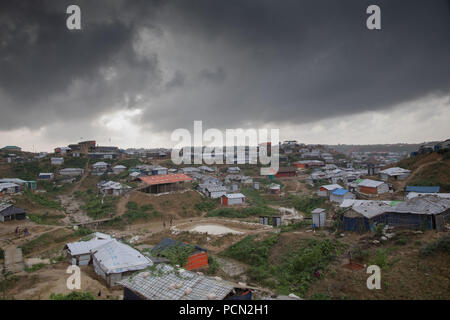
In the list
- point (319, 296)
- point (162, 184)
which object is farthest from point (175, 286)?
point (162, 184)

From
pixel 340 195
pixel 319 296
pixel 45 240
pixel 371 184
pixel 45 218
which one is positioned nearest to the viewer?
pixel 319 296

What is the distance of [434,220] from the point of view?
57.1ft

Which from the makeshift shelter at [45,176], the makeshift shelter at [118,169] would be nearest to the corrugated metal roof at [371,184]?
the makeshift shelter at [118,169]

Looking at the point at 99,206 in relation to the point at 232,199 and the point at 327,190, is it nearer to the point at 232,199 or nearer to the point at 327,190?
the point at 232,199

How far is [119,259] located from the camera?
50.5 feet

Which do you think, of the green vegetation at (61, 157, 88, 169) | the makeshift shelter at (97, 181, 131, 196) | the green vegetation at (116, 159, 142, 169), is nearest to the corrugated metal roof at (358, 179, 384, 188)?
the makeshift shelter at (97, 181, 131, 196)

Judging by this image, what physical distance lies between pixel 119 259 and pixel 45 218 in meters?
22.3

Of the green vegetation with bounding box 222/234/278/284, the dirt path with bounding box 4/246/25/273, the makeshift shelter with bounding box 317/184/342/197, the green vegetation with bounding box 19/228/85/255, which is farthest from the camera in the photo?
the makeshift shelter with bounding box 317/184/342/197

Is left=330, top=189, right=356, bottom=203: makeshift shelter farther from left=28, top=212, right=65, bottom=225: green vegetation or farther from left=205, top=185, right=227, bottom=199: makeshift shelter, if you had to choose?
left=28, top=212, right=65, bottom=225: green vegetation

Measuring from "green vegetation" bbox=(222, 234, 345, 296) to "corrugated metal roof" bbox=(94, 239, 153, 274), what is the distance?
291 inches

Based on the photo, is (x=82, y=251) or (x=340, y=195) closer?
(x=82, y=251)

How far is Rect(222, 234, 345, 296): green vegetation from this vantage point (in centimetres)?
1520

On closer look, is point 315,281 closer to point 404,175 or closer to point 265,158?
point 404,175
